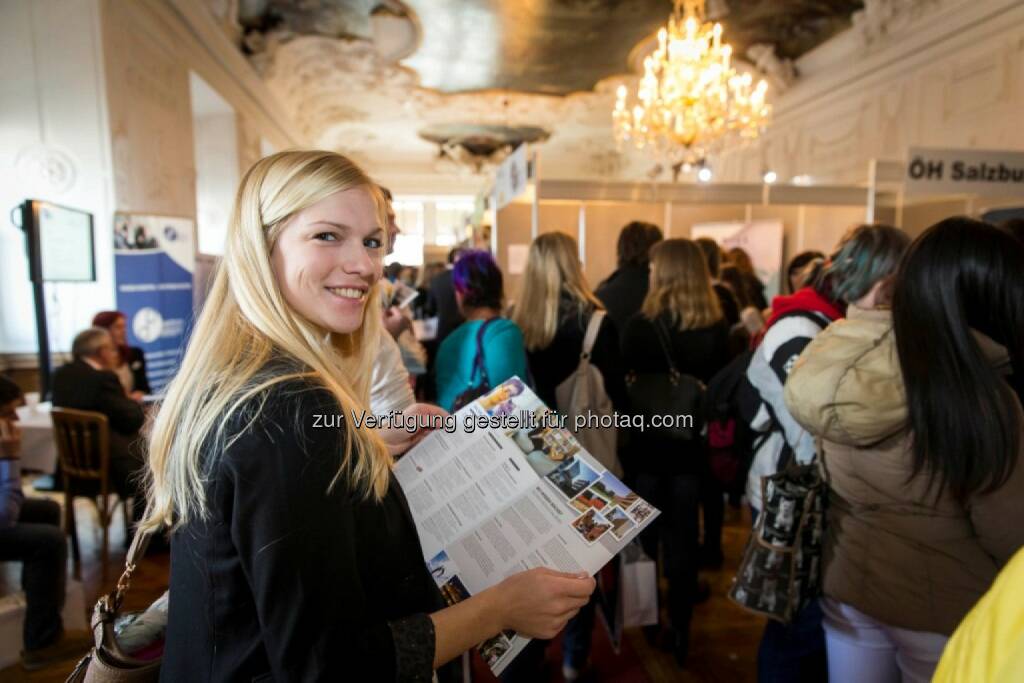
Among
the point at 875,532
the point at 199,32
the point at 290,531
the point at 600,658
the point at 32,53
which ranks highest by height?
the point at 199,32

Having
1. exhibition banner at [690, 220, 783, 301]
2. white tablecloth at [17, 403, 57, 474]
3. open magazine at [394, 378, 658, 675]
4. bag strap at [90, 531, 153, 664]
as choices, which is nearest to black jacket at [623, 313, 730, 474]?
open magazine at [394, 378, 658, 675]

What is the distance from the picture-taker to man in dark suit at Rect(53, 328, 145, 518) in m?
3.00

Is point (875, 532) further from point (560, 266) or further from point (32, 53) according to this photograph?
point (32, 53)

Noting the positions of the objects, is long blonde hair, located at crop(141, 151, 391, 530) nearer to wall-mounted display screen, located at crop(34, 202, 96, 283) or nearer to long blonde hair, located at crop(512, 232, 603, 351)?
long blonde hair, located at crop(512, 232, 603, 351)

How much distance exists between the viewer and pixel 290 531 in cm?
63

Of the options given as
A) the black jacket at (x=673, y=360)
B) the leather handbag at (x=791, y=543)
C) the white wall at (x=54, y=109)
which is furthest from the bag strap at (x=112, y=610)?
the white wall at (x=54, y=109)

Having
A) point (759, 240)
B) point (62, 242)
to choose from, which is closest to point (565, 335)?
point (62, 242)

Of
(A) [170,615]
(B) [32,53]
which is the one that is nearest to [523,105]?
(B) [32,53]

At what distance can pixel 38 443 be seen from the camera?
332 centimetres

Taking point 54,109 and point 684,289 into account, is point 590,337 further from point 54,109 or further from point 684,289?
point 54,109

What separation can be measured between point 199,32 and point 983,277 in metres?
6.64

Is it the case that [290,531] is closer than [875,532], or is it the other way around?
[290,531]

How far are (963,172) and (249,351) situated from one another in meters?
5.66

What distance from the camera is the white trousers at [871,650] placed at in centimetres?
121
